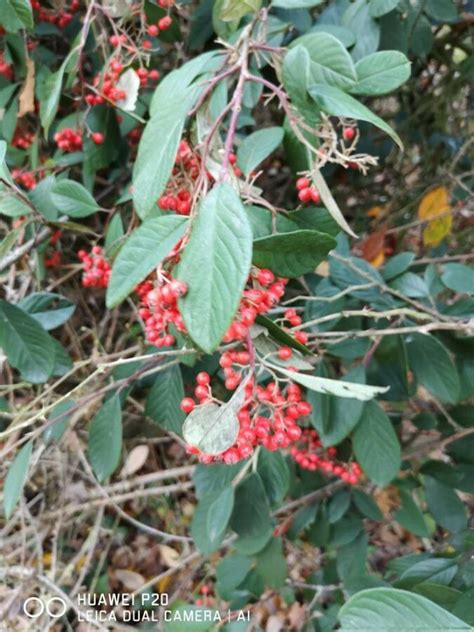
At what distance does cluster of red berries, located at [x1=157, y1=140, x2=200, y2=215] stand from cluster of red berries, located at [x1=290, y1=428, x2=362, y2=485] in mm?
599

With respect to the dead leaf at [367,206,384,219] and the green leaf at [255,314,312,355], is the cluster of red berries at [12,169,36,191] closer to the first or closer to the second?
the green leaf at [255,314,312,355]

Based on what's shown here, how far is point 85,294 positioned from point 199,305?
1121mm

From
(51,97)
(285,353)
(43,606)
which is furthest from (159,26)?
(43,606)

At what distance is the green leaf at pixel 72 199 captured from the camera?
3.17 ft

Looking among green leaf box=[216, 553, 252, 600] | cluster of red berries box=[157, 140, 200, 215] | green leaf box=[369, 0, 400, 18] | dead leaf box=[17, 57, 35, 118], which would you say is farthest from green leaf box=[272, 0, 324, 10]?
green leaf box=[216, 553, 252, 600]

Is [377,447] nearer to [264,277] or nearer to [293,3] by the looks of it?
[264,277]

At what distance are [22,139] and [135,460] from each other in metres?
0.92

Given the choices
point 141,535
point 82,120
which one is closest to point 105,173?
point 82,120

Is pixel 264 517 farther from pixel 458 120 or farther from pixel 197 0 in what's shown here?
pixel 458 120

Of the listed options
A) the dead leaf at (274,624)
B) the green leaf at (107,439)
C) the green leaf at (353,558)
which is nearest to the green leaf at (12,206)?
the green leaf at (107,439)

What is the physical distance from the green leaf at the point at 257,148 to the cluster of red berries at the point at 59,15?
64cm

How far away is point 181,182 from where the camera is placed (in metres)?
0.74

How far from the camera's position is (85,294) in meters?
1.55

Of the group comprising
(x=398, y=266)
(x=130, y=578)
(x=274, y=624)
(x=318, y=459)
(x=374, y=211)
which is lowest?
(x=130, y=578)
